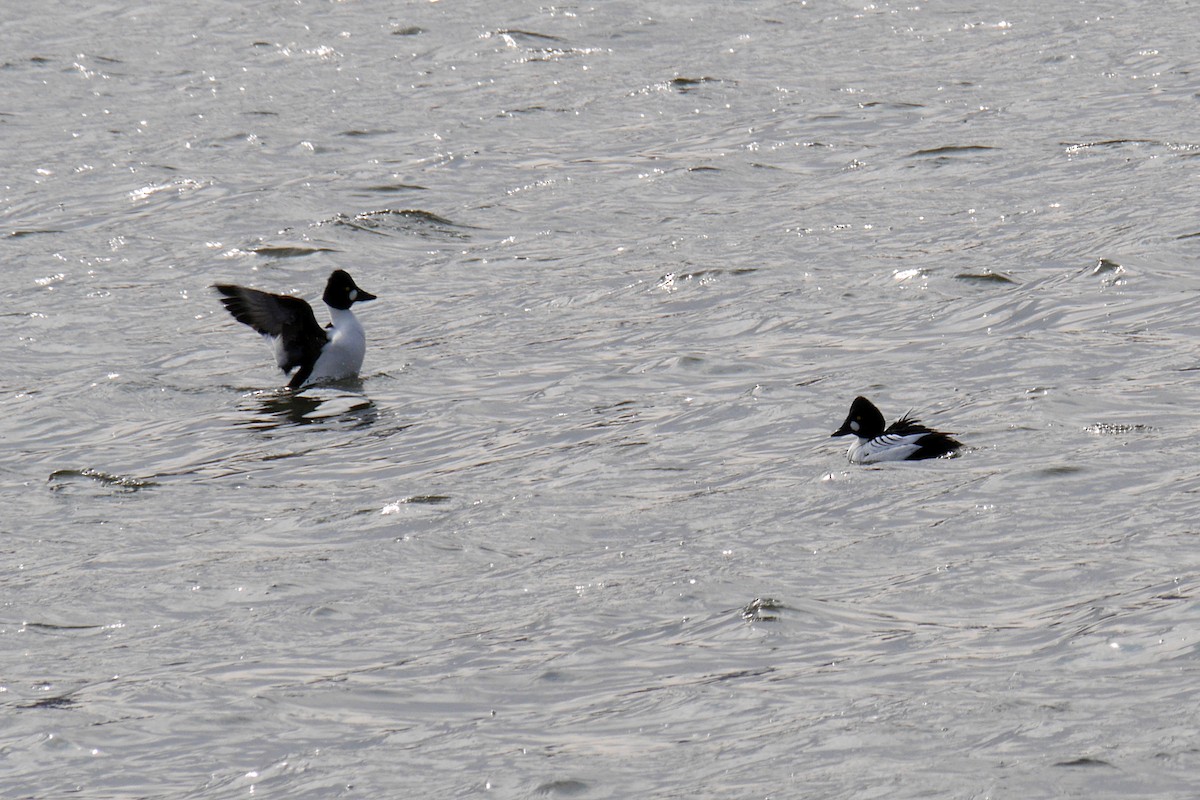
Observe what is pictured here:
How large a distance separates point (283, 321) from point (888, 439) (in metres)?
5.28

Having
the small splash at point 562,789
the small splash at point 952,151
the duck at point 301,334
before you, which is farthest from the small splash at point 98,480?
the small splash at point 952,151

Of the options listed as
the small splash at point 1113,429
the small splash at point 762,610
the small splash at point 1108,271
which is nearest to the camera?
the small splash at point 762,610

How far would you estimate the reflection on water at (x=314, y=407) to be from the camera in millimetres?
12656

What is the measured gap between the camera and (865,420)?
10.6 meters

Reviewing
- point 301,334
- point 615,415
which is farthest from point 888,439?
point 301,334

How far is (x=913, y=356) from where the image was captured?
41.6 ft

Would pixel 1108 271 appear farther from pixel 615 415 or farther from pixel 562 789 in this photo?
pixel 562 789

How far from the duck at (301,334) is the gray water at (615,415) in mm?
322

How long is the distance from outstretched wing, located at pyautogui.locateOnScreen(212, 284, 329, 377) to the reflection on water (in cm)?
33

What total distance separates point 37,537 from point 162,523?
25.3 inches

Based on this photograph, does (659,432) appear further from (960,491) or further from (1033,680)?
(1033,680)

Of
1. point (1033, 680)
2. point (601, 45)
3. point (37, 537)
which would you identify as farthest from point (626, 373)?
point (601, 45)

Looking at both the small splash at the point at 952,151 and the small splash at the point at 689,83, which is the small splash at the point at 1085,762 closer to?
the small splash at the point at 952,151

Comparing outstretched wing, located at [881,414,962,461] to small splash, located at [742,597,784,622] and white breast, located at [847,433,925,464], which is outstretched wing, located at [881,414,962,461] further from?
small splash, located at [742,597,784,622]
